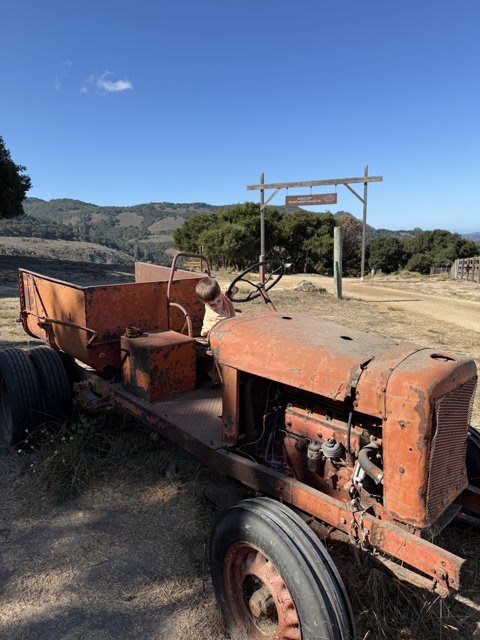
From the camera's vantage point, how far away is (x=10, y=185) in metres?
20.5

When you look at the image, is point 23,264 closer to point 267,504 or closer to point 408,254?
point 267,504

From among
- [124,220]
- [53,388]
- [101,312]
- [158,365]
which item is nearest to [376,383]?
[158,365]

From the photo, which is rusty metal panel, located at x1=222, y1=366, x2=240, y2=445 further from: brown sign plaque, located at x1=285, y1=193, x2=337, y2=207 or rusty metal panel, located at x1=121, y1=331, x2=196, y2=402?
brown sign plaque, located at x1=285, y1=193, x2=337, y2=207

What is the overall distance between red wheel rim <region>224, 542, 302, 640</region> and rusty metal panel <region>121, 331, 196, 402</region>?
1.39 metres

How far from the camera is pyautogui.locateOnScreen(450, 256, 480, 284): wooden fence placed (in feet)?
61.6

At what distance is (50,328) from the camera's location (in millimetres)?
4156

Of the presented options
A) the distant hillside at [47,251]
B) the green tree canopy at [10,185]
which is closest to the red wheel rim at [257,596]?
the green tree canopy at [10,185]

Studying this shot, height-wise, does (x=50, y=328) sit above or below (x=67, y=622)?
above

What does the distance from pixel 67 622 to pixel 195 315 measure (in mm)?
2644

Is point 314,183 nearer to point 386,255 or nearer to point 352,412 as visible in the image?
point 352,412

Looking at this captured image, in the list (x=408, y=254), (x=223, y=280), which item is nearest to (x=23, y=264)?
(x=223, y=280)

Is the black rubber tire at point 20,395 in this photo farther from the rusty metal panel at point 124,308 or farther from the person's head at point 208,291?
the person's head at point 208,291

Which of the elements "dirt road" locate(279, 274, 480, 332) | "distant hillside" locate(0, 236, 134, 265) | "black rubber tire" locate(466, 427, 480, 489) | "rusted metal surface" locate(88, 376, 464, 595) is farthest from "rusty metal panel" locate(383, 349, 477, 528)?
"distant hillside" locate(0, 236, 134, 265)

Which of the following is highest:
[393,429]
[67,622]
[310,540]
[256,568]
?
[393,429]
